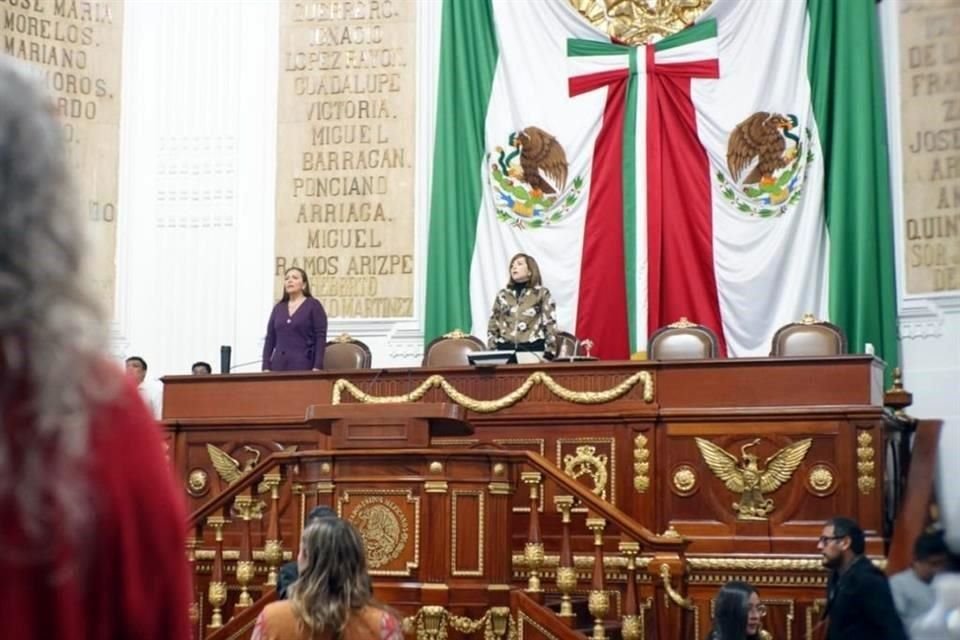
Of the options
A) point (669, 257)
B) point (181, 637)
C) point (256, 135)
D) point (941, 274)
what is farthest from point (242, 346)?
point (181, 637)

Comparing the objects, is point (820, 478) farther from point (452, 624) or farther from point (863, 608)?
point (863, 608)

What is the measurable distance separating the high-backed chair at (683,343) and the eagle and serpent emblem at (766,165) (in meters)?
2.28

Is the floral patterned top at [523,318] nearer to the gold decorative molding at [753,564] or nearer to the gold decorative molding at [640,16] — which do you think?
the gold decorative molding at [753,564]

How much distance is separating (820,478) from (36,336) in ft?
26.8

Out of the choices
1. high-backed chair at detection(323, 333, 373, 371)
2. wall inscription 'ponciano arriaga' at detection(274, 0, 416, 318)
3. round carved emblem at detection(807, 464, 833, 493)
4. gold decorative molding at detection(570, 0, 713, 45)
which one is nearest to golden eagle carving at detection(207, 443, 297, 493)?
high-backed chair at detection(323, 333, 373, 371)

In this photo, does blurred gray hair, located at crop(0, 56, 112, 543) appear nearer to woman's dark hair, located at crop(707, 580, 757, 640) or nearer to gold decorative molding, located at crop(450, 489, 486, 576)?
woman's dark hair, located at crop(707, 580, 757, 640)

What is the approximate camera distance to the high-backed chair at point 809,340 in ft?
35.3

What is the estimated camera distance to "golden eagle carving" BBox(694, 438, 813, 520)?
9.12m

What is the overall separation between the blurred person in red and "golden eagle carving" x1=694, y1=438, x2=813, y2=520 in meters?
8.05

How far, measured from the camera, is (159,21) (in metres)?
14.6

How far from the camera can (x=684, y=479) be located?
9.34 m

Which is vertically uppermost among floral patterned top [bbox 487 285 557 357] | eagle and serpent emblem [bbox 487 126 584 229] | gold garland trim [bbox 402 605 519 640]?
eagle and serpent emblem [bbox 487 126 584 229]

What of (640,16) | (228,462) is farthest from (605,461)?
(640,16)

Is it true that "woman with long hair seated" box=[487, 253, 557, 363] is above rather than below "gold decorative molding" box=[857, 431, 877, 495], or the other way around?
above
